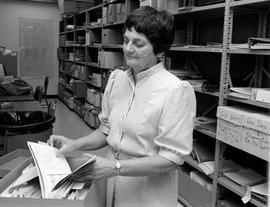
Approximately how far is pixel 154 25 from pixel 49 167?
0.55m

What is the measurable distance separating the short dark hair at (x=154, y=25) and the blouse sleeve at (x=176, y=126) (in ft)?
0.54

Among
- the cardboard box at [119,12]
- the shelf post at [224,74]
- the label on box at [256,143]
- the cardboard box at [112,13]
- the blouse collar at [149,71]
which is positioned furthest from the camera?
the cardboard box at [112,13]

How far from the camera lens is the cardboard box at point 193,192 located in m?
2.47

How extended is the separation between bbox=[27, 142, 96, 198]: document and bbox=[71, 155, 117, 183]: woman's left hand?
0.06ft

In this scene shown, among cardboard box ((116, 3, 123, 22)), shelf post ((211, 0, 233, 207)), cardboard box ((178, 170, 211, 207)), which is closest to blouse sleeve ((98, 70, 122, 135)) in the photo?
shelf post ((211, 0, 233, 207))

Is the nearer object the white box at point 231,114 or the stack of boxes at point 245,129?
the stack of boxes at point 245,129

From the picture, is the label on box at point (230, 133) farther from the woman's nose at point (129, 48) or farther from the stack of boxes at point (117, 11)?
the stack of boxes at point (117, 11)

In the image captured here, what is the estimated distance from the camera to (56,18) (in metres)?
8.09

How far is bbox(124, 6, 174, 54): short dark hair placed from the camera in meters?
1.05

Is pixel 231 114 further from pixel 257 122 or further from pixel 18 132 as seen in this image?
pixel 18 132

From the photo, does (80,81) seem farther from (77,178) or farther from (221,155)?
(77,178)

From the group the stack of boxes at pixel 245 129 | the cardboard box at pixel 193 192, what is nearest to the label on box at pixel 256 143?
the stack of boxes at pixel 245 129

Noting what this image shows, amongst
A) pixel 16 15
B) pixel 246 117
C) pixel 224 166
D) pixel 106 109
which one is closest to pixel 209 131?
pixel 224 166

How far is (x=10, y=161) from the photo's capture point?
4.26 feet
